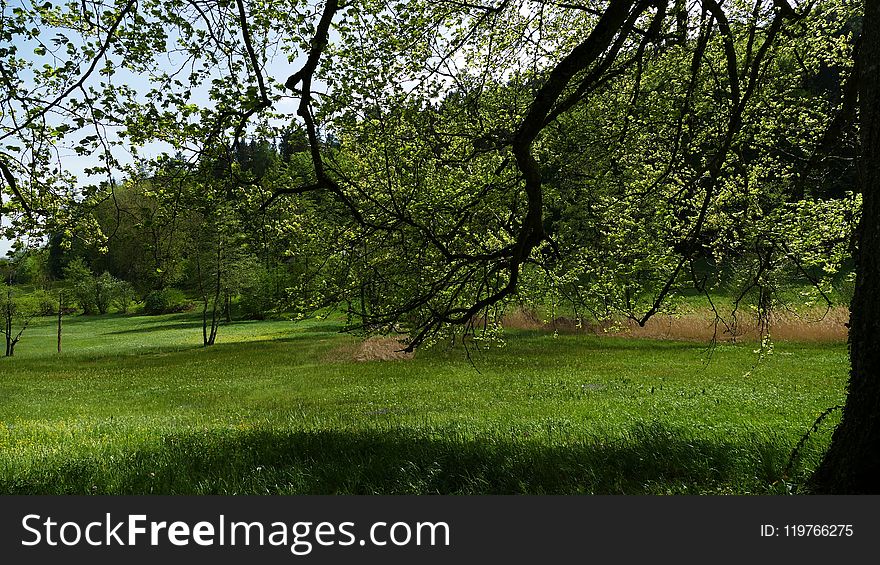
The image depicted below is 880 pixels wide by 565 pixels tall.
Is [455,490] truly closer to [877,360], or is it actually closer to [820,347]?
[877,360]

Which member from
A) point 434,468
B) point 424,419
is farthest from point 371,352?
point 434,468

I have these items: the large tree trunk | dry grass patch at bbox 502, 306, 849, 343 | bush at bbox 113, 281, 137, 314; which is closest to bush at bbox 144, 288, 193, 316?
bush at bbox 113, 281, 137, 314

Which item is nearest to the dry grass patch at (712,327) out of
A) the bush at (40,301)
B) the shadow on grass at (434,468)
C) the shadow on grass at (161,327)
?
the shadow on grass at (434,468)

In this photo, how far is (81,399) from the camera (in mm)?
18438

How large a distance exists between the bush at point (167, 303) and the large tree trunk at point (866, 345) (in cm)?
5472

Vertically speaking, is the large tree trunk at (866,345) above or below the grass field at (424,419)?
above

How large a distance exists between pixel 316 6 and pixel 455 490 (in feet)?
19.4

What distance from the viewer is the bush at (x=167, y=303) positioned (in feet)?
172

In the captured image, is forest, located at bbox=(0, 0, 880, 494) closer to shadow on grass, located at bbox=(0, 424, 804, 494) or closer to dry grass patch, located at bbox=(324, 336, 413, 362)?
shadow on grass, located at bbox=(0, 424, 804, 494)

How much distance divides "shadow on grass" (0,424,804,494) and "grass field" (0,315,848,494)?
0.08ft

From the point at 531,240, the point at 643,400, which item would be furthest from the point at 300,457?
the point at 643,400

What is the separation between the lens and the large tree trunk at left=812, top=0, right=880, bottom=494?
3.78 m

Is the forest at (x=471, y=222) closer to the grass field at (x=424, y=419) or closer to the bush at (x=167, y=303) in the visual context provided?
the grass field at (x=424, y=419)

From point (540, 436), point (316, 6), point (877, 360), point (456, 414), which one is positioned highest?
point (316, 6)
